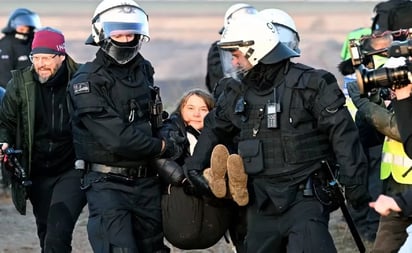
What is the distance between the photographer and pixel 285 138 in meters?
6.06

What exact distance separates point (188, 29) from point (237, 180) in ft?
55.7

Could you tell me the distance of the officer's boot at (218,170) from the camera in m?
6.22

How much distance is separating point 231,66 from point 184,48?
15.2 m

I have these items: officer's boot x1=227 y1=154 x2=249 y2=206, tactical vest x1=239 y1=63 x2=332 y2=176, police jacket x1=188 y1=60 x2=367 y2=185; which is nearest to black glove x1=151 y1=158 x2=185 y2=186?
officer's boot x1=227 y1=154 x2=249 y2=206

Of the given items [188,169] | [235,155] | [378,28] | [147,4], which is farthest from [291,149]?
[147,4]

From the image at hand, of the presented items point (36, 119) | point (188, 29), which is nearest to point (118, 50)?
point (36, 119)

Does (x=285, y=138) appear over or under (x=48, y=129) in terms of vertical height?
over

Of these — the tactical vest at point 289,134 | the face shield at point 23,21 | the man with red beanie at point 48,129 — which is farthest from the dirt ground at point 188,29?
the tactical vest at point 289,134

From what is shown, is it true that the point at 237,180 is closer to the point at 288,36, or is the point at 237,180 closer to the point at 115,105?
the point at 115,105

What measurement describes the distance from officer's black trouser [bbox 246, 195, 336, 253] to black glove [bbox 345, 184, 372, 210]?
0.72ft

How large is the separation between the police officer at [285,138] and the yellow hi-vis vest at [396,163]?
590 mm

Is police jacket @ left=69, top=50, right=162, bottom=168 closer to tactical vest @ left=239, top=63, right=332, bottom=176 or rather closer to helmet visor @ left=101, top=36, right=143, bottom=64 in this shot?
helmet visor @ left=101, top=36, right=143, bottom=64

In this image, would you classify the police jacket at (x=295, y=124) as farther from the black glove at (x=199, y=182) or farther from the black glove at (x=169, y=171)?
the black glove at (x=169, y=171)

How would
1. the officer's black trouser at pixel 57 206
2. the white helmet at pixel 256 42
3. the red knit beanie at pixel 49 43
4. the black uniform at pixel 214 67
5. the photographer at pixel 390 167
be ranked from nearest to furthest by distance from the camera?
the white helmet at pixel 256 42, the photographer at pixel 390 167, the officer's black trouser at pixel 57 206, the red knit beanie at pixel 49 43, the black uniform at pixel 214 67
